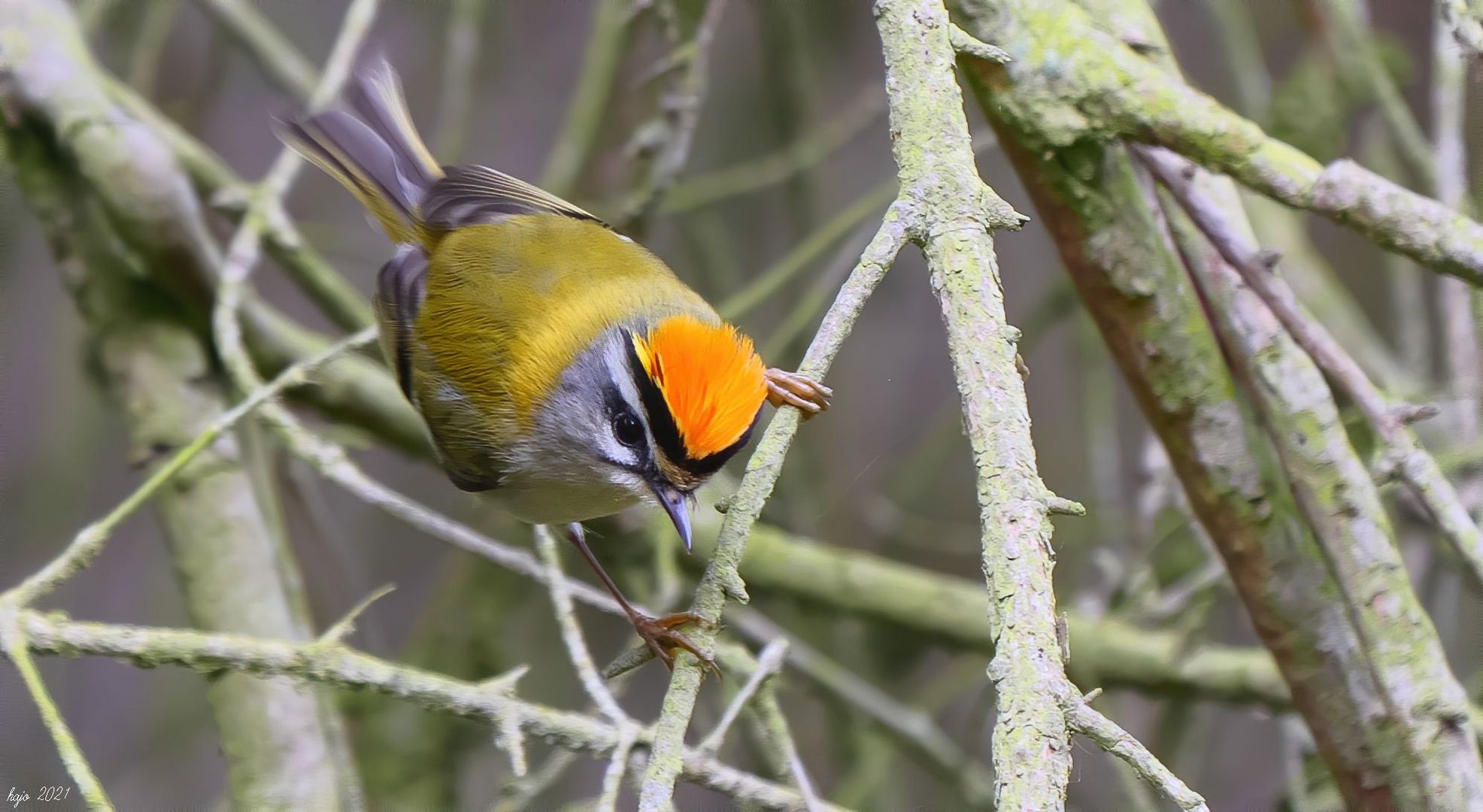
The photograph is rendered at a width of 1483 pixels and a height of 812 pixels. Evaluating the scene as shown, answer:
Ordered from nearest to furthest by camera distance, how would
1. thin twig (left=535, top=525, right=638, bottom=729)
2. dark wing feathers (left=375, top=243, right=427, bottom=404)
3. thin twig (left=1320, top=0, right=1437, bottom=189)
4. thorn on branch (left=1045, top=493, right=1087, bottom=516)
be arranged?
thorn on branch (left=1045, top=493, right=1087, bottom=516) < thin twig (left=535, top=525, right=638, bottom=729) < dark wing feathers (left=375, top=243, right=427, bottom=404) < thin twig (left=1320, top=0, right=1437, bottom=189)

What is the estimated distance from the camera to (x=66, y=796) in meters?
2.70

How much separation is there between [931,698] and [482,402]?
5.85 feet

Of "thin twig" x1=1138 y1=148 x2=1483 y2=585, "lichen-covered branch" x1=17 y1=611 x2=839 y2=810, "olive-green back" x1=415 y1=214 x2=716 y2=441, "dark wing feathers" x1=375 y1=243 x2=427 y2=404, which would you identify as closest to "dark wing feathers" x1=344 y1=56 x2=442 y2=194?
"dark wing feathers" x1=375 y1=243 x2=427 y2=404

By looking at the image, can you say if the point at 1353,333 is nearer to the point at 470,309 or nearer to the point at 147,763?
the point at 470,309

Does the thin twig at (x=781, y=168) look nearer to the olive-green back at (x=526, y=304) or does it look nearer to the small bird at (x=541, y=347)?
the small bird at (x=541, y=347)

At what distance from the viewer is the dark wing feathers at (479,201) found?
288 centimetres

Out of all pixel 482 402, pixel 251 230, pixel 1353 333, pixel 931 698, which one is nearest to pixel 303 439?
pixel 482 402

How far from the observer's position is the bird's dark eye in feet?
7.18

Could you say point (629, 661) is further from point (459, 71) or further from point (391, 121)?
point (459, 71)

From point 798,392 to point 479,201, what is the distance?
1274 mm

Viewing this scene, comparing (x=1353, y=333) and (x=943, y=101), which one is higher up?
(x=1353, y=333)

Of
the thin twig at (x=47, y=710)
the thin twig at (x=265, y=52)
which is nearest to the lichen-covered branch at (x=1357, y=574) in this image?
the thin twig at (x=47, y=710)

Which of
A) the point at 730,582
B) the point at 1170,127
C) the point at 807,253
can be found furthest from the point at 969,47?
the point at 807,253

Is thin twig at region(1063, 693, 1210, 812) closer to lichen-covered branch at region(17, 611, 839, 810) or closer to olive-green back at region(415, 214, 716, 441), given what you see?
lichen-covered branch at region(17, 611, 839, 810)
